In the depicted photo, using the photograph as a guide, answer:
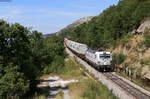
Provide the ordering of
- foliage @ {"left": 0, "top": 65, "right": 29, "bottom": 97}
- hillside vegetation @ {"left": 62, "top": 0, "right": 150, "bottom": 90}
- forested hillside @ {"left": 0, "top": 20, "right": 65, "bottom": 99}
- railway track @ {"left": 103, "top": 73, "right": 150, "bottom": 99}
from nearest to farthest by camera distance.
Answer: foliage @ {"left": 0, "top": 65, "right": 29, "bottom": 97}, forested hillside @ {"left": 0, "top": 20, "right": 65, "bottom": 99}, railway track @ {"left": 103, "top": 73, "right": 150, "bottom": 99}, hillside vegetation @ {"left": 62, "top": 0, "right": 150, "bottom": 90}

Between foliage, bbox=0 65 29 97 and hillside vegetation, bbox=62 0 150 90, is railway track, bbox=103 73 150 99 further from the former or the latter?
foliage, bbox=0 65 29 97

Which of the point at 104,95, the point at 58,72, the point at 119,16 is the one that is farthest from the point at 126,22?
the point at 104,95

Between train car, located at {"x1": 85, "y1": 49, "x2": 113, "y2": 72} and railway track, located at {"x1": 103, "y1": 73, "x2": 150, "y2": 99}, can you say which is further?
train car, located at {"x1": 85, "y1": 49, "x2": 113, "y2": 72}

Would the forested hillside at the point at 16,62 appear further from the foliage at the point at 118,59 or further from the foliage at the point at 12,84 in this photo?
the foliage at the point at 118,59

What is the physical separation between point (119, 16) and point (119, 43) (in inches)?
526

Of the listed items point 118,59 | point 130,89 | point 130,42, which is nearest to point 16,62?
point 130,89

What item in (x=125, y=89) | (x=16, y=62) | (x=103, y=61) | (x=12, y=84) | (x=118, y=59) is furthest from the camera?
(x=118, y=59)

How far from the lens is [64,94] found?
29.3 m

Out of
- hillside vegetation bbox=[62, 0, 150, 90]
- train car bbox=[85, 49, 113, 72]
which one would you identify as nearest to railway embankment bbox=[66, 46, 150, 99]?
hillside vegetation bbox=[62, 0, 150, 90]

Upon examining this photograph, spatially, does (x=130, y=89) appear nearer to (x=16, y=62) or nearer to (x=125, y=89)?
(x=125, y=89)

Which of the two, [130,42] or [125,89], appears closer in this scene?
[125,89]

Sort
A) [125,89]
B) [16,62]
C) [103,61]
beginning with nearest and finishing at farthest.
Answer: [16,62], [125,89], [103,61]

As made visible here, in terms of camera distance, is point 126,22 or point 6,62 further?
point 126,22

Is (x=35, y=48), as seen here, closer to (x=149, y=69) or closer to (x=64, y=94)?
(x=64, y=94)
